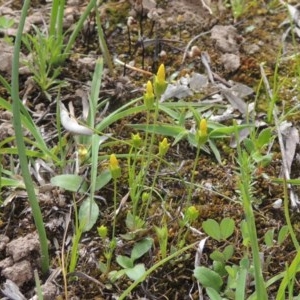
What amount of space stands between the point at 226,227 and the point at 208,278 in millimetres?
130

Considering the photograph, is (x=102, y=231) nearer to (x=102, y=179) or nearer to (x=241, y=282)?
(x=102, y=179)

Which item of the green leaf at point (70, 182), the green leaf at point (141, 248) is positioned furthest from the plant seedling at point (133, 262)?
the green leaf at point (70, 182)

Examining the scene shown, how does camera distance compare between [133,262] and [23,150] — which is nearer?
[23,150]

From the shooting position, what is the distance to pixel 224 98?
201 cm

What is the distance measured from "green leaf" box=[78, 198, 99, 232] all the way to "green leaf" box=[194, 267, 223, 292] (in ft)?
0.96

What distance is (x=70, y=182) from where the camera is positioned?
5.50ft

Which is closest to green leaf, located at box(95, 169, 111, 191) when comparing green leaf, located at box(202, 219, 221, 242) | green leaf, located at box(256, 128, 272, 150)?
green leaf, located at box(202, 219, 221, 242)

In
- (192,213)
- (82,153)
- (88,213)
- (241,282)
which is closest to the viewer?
(241,282)

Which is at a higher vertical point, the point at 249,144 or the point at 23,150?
the point at 23,150

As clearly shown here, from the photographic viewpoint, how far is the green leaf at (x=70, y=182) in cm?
166

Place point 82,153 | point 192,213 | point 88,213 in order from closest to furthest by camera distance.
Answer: point 192,213 → point 88,213 → point 82,153

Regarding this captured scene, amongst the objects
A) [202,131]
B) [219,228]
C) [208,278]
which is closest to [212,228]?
[219,228]

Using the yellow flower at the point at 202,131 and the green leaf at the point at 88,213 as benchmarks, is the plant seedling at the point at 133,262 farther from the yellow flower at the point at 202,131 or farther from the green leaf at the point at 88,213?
the yellow flower at the point at 202,131

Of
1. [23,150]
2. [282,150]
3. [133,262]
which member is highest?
[23,150]
